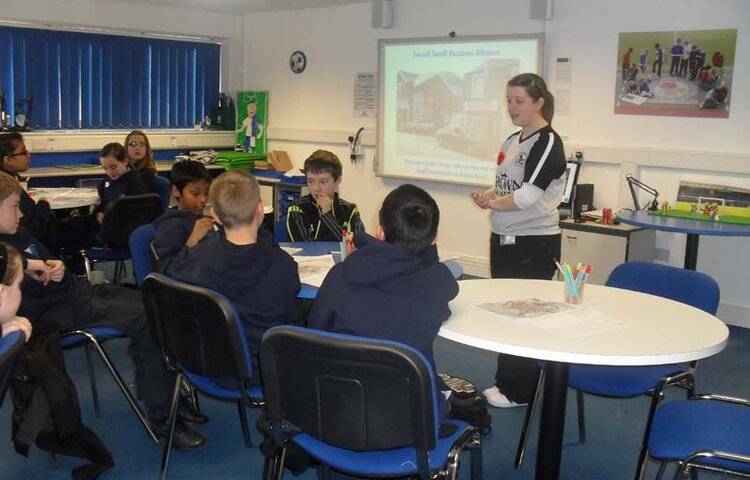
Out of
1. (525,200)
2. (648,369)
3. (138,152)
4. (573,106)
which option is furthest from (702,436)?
(138,152)

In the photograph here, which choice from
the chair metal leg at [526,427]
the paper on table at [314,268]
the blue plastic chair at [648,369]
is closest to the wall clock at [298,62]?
the paper on table at [314,268]

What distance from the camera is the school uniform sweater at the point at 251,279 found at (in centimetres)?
254

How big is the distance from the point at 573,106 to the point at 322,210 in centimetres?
283

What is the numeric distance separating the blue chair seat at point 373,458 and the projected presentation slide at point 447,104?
4.40 metres

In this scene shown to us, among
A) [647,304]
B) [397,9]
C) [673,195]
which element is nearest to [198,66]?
[397,9]

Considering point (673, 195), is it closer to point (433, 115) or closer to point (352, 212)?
point (433, 115)

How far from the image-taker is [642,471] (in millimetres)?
2322

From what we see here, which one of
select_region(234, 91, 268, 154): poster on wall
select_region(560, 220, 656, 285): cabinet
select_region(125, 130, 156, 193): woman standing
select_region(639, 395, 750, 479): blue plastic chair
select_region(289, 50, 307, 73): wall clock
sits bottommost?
select_region(639, 395, 750, 479): blue plastic chair

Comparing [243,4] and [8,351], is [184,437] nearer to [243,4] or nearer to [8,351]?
[8,351]

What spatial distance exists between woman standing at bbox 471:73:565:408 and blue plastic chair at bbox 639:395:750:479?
3.06 feet

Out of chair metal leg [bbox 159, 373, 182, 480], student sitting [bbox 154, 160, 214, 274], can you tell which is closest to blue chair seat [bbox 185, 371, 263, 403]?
chair metal leg [bbox 159, 373, 182, 480]

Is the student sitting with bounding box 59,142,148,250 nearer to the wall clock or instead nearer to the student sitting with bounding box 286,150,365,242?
the student sitting with bounding box 286,150,365,242

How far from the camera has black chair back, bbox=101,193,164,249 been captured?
185 inches

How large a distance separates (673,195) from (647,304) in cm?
306
